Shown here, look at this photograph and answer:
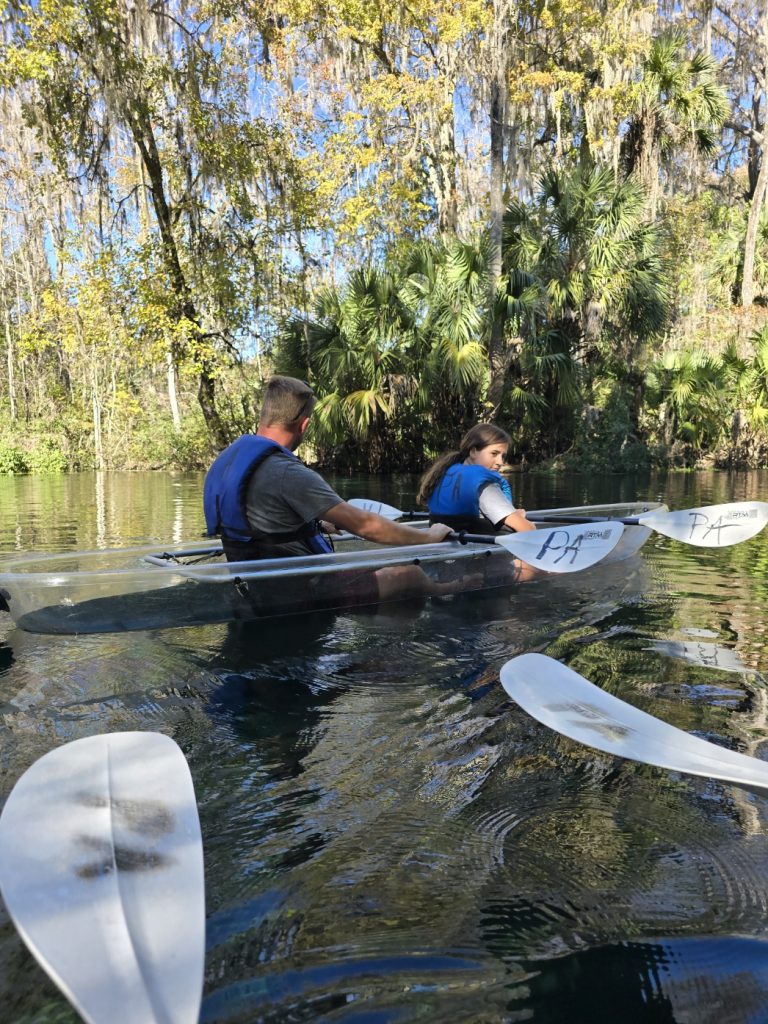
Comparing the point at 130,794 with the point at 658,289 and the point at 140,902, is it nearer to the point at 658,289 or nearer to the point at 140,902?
the point at 140,902

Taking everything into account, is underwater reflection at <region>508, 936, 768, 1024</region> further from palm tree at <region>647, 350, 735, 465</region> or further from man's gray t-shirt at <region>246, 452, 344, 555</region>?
palm tree at <region>647, 350, 735, 465</region>

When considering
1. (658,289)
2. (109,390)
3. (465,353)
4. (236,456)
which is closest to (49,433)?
(109,390)

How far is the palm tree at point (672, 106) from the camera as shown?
1942 cm

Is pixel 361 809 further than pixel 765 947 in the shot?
Yes

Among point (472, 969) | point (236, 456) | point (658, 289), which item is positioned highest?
point (658, 289)

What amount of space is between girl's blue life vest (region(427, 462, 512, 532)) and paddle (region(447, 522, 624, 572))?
0.25 m

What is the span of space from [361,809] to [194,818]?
777 millimetres

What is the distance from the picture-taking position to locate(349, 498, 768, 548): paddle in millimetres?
6895

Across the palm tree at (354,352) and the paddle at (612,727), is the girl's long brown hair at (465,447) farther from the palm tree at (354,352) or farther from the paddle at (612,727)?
the palm tree at (354,352)

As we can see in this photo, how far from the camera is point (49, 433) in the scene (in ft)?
95.7

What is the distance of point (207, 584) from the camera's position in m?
4.83

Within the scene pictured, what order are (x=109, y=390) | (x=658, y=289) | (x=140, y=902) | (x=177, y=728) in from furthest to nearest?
1. (x=109, y=390)
2. (x=658, y=289)
3. (x=177, y=728)
4. (x=140, y=902)

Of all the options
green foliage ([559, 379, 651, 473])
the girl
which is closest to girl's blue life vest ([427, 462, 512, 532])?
the girl

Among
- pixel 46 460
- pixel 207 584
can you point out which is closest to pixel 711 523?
pixel 207 584
